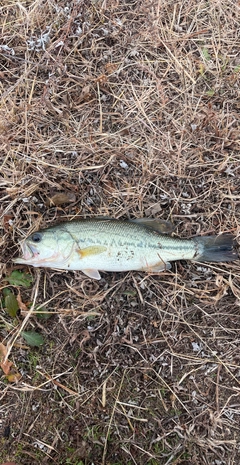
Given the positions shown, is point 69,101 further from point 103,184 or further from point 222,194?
point 222,194

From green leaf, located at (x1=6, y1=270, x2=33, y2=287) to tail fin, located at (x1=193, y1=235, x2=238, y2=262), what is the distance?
70.1 inches

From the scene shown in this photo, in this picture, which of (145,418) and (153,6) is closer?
(145,418)

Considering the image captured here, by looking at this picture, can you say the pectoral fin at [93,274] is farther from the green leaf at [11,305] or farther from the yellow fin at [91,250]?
the green leaf at [11,305]

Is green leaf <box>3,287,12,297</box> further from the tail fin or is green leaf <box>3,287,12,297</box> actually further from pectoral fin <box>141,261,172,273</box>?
the tail fin

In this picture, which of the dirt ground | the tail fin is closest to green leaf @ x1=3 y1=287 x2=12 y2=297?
the dirt ground

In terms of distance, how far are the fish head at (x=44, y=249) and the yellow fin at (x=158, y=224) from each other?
2.77ft

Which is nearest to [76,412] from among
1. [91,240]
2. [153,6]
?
[91,240]

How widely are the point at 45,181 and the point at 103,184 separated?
0.63 meters

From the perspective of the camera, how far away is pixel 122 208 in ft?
12.9

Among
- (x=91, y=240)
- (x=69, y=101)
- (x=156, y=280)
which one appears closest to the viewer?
(x=91, y=240)

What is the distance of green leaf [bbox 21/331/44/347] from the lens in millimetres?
3752

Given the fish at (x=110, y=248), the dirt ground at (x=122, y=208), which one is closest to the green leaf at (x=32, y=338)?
the dirt ground at (x=122, y=208)

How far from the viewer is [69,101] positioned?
164 inches

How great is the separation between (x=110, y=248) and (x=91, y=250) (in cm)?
19
